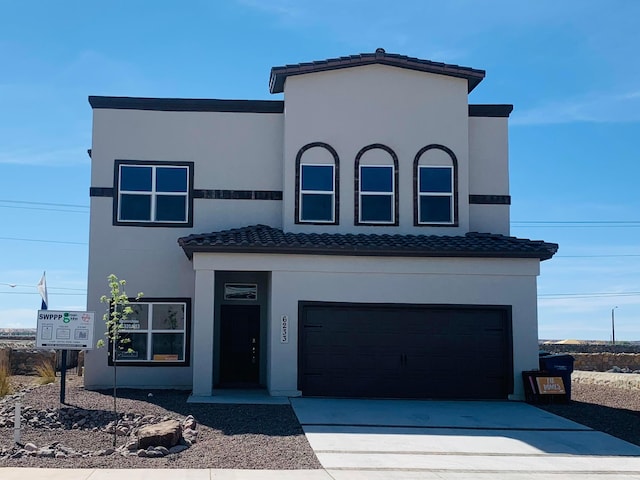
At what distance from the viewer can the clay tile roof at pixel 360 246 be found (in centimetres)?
1911

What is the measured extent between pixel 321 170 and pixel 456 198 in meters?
3.75

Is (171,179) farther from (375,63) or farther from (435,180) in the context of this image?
(435,180)

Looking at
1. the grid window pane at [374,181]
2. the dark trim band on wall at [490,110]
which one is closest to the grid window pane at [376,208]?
the grid window pane at [374,181]

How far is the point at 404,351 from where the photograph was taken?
1958 cm

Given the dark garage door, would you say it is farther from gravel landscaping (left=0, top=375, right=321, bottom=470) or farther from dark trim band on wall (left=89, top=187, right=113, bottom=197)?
dark trim band on wall (left=89, top=187, right=113, bottom=197)

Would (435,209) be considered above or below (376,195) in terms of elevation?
below

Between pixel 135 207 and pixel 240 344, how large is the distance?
4.71 m

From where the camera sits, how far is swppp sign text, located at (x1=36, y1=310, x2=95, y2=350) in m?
17.4

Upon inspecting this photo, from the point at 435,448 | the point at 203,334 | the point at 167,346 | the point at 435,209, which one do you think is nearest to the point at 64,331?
the point at 203,334

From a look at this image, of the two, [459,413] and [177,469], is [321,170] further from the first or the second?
[177,469]

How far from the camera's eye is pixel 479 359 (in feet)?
64.5

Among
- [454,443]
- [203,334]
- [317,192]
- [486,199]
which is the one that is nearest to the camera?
[454,443]

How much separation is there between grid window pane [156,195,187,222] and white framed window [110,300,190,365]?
89.2 inches

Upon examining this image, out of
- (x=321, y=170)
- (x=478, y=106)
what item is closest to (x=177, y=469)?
(x=321, y=170)
